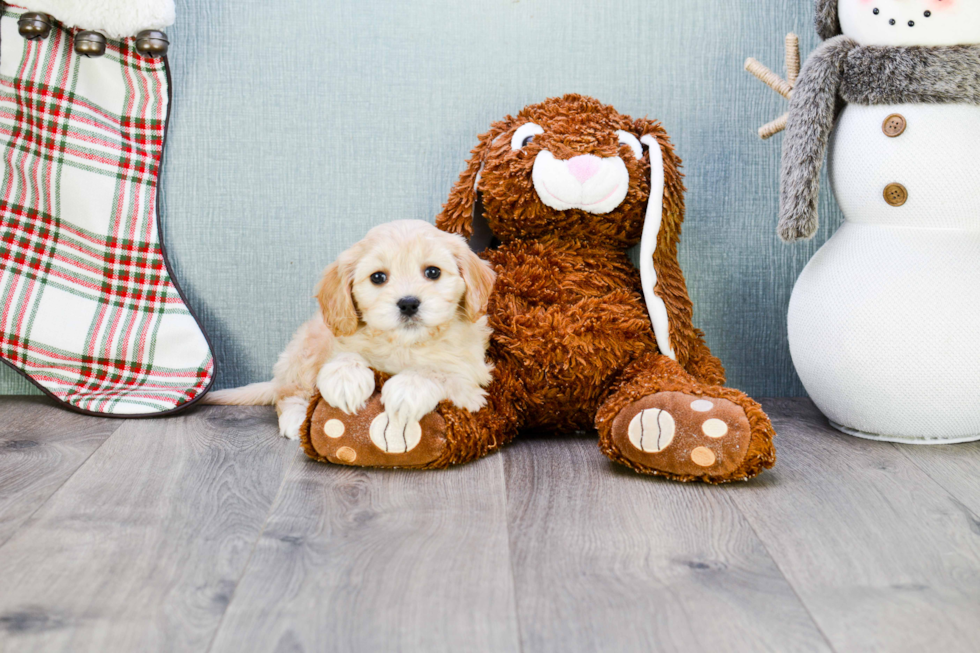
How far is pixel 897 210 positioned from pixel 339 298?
0.94m

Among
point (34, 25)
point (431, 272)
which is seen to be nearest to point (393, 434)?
point (431, 272)

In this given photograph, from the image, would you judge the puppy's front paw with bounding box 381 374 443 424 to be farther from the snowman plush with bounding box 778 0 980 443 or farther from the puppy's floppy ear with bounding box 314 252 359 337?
the snowman plush with bounding box 778 0 980 443

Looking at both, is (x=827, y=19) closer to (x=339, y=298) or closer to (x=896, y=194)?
(x=896, y=194)

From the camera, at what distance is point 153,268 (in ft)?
5.49

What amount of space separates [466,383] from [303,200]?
2.08ft

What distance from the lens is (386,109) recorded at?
1698mm

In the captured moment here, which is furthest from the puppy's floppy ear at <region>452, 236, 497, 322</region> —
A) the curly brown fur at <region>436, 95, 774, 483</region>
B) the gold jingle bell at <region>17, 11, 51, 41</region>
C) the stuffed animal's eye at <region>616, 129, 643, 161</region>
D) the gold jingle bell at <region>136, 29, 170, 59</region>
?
the gold jingle bell at <region>17, 11, 51, 41</region>

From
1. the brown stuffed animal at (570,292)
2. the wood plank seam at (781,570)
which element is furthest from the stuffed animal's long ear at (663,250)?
the wood plank seam at (781,570)

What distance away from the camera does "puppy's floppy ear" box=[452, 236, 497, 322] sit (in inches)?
51.3

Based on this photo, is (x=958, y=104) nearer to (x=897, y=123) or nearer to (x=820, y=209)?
(x=897, y=123)

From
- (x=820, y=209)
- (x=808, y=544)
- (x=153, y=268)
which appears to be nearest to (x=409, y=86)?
(x=153, y=268)

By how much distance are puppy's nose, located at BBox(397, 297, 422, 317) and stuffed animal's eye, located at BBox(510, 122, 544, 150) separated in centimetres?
37

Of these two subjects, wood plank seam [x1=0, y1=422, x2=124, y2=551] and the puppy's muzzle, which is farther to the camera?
the puppy's muzzle

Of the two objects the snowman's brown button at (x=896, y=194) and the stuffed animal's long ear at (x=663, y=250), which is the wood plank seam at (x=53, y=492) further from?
the snowman's brown button at (x=896, y=194)
